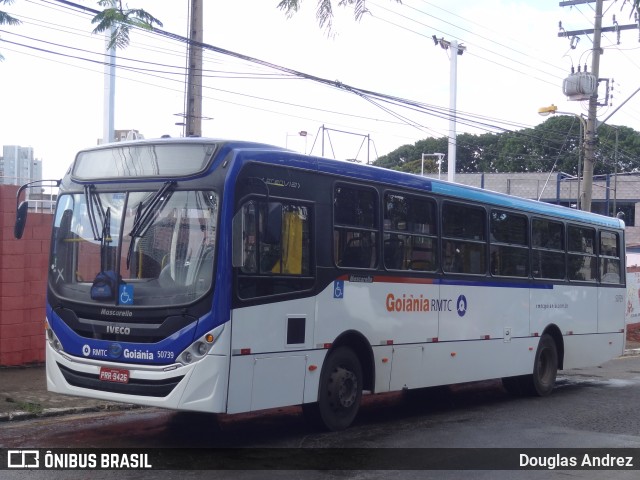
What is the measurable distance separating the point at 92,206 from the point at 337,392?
3438 mm

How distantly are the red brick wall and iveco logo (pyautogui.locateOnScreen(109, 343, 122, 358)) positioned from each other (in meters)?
5.32

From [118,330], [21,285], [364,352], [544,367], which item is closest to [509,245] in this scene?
[544,367]

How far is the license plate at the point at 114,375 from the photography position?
8695 millimetres

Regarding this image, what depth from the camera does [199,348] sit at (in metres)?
8.50

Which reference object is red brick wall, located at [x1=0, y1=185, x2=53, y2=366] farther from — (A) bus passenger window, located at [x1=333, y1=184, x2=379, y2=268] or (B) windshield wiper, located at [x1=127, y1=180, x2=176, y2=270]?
(A) bus passenger window, located at [x1=333, y1=184, x2=379, y2=268]

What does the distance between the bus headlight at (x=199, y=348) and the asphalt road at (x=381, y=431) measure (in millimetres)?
1086

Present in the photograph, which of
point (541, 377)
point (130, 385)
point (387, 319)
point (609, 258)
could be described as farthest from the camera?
point (609, 258)

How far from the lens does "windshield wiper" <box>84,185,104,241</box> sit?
924 centimetres

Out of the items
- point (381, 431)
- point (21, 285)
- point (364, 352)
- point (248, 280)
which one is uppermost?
point (248, 280)

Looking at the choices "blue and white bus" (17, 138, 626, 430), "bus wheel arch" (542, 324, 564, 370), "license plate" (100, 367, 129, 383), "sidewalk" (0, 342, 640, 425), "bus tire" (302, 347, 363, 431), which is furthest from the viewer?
"bus wheel arch" (542, 324, 564, 370)

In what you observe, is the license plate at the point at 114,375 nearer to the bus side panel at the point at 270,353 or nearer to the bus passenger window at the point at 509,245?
the bus side panel at the point at 270,353

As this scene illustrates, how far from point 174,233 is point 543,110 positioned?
17.0m

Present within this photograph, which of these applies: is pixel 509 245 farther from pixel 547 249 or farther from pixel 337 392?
pixel 337 392

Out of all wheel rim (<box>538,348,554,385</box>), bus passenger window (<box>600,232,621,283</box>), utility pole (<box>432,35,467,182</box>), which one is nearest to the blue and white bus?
wheel rim (<box>538,348,554,385</box>)
